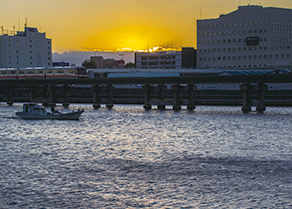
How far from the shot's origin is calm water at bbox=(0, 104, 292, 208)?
90.6 ft

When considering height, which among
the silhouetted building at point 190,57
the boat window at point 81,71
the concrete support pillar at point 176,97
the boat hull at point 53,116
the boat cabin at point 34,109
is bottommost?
the boat hull at point 53,116

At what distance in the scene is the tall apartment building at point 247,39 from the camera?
171 m

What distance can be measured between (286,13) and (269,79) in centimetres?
9894

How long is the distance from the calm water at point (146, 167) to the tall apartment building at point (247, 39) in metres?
114

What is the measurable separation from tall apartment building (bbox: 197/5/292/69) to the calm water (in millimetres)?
114443

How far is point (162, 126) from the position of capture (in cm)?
6806

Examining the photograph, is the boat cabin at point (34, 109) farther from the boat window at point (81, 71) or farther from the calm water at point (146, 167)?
the boat window at point (81, 71)

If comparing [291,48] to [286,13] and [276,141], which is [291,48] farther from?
[276,141]

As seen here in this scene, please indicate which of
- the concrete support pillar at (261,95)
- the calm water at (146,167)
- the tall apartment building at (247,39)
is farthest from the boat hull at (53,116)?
the tall apartment building at (247,39)

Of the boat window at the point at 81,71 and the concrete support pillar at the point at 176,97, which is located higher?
the boat window at the point at 81,71

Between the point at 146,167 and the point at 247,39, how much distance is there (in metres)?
149

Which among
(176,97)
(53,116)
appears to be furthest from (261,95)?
(53,116)

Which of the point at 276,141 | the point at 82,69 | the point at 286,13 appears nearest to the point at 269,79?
the point at 276,141

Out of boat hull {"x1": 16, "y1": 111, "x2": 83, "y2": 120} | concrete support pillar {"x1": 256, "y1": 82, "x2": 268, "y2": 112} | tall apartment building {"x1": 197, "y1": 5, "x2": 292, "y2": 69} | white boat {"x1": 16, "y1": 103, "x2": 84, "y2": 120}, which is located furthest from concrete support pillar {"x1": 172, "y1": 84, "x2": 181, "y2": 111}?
tall apartment building {"x1": 197, "y1": 5, "x2": 292, "y2": 69}
